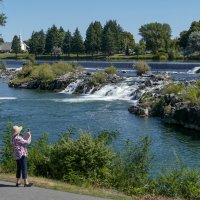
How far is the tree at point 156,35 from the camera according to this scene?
479 feet

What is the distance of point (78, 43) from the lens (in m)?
143

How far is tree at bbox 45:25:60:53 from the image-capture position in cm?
15275

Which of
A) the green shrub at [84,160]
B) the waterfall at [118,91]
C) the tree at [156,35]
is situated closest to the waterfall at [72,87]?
the waterfall at [118,91]

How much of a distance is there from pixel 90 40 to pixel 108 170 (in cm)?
12805

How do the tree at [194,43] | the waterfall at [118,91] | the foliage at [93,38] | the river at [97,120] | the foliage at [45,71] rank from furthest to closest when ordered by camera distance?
the foliage at [93,38] → the tree at [194,43] → the foliage at [45,71] → the waterfall at [118,91] → the river at [97,120]

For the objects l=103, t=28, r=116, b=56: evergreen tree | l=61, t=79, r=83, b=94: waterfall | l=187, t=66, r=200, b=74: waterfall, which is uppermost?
l=103, t=28, r=116, b=56: evergreen tree

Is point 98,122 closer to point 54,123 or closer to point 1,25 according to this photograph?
point 54,123

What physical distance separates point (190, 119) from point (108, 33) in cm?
9863

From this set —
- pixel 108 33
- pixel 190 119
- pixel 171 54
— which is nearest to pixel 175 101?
pixel 190 119

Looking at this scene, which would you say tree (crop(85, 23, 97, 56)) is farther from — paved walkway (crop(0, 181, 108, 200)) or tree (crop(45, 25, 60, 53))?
paved walkway (crop(0, 181, 108, 200))

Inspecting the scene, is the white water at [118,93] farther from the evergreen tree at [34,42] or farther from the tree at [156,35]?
the evergreen tree at [34,42]

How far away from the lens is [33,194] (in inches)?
500

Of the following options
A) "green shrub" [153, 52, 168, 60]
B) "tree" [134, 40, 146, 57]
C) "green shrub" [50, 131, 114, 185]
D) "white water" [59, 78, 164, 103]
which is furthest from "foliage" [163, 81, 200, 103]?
"tree" [134, 40, 146, 57]

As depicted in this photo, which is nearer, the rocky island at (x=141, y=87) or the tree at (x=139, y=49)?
the rocky island at (x=141, y=87)
